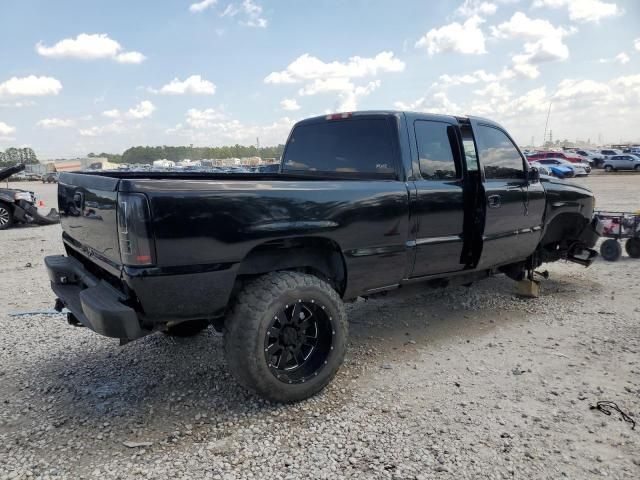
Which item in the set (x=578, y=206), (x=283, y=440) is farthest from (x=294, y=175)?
(x=578, y=206)

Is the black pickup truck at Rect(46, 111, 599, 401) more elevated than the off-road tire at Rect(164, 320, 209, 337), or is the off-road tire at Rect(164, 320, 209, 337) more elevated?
the black pickup truck at Rect(46, 111, 599, 401)

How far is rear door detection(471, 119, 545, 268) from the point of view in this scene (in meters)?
4.39

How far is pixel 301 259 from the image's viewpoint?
330cm

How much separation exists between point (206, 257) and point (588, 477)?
7.55ft

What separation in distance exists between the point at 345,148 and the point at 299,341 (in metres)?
1.81

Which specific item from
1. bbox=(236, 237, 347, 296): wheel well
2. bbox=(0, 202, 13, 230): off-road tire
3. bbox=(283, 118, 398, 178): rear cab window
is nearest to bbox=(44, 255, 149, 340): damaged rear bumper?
bbox=(236, 237, 347, 296): wheel well

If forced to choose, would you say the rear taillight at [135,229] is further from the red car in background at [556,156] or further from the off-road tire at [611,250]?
the red car in background at [556,156]

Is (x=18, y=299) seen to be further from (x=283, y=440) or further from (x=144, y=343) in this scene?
(x=283, y=440)

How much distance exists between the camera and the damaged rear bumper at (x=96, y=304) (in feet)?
8.45

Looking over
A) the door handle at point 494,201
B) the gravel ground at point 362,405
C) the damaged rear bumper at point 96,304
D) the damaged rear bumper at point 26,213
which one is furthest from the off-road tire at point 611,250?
the damaged rear bumper at point 26,213

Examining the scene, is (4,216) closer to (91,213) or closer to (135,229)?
(91,213)

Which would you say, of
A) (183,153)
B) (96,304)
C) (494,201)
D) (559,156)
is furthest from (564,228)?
(183,153)

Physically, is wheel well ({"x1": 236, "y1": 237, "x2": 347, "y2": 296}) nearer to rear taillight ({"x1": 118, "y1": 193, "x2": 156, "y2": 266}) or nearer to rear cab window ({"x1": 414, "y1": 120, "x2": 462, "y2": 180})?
rear taillight ({"x1": 118, "y1": 193, "x2": 156, "y2": 266})

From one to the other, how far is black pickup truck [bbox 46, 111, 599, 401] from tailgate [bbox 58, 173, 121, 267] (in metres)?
0.02
